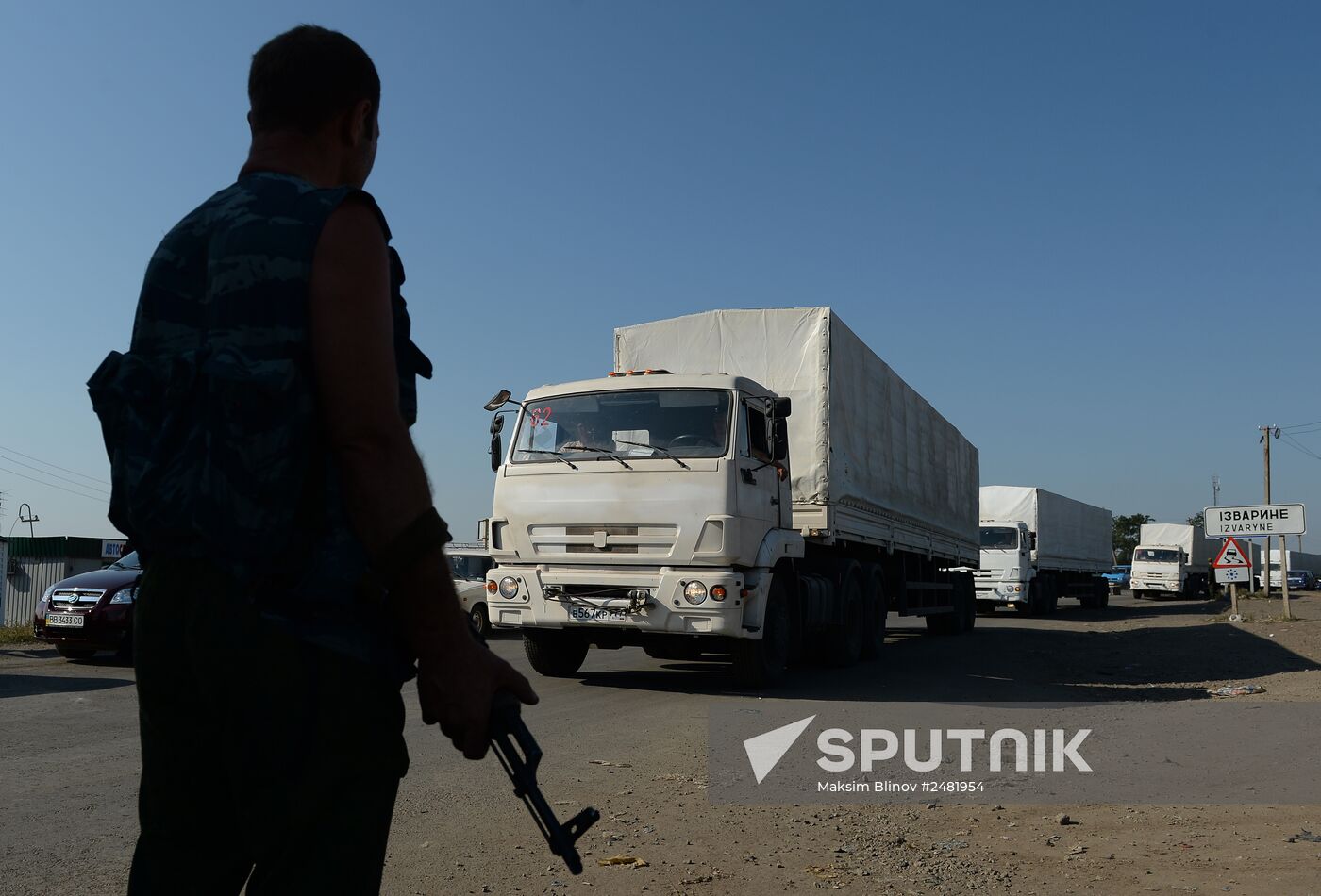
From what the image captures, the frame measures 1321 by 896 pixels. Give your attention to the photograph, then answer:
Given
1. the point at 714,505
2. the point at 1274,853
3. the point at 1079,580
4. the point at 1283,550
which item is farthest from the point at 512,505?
the point at 1079,580

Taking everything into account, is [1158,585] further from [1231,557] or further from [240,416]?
[240,416]

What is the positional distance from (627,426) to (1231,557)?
65.1 feet

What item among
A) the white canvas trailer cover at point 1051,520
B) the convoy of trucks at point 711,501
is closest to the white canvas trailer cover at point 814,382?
the convoy of trucks at point 711,501

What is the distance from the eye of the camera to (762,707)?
992cm

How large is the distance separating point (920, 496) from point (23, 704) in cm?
1292

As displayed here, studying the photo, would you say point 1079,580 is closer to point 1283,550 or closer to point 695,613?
point 1283,550

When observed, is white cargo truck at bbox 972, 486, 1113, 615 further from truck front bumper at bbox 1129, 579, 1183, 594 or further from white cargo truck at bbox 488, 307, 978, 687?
white cargo truck at bbox 488, 307, 978, 687

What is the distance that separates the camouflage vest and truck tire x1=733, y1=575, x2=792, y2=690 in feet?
30.1

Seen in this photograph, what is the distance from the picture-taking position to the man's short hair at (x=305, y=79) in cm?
188

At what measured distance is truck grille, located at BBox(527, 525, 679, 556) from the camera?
34.2 ft

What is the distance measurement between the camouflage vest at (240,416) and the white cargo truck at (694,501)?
858 cm

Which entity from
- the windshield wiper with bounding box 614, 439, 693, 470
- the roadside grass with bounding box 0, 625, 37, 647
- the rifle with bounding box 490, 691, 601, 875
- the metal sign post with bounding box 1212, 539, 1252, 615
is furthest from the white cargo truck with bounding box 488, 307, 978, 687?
the metal sign post with bounding box 1212, 539, 1252, 615

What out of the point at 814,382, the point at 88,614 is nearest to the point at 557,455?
the point at 814,382

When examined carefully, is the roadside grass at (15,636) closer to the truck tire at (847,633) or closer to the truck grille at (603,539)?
the truck grille at (603,539)
